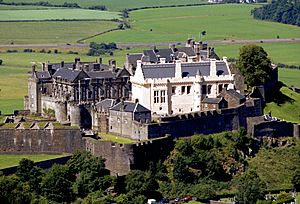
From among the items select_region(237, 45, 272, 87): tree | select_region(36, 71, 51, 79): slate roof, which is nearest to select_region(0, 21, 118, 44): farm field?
select_region(36, 71, 51, 79): slate roof

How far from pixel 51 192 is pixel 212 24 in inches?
3758

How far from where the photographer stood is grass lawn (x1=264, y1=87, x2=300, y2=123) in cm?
8544

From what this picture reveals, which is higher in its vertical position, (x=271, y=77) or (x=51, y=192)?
(x=271, y=77)

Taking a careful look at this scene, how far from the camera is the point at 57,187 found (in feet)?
234

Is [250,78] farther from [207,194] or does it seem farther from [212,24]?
[212,24]

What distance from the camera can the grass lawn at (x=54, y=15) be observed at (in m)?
171

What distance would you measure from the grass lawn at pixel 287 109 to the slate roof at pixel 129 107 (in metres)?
11.4

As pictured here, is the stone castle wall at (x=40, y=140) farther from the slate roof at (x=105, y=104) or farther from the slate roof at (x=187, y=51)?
the slate roof at (x=187, y=51)

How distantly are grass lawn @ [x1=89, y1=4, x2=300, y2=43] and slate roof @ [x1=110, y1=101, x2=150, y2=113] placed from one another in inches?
2645

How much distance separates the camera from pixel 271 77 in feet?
293

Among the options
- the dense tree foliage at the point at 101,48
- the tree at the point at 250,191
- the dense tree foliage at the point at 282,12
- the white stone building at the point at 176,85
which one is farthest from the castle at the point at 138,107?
the dense tree foliage at the point at 282,12

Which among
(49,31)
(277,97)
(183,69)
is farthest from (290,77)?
(49,31)

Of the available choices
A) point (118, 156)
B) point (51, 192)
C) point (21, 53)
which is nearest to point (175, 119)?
point (118, 156)

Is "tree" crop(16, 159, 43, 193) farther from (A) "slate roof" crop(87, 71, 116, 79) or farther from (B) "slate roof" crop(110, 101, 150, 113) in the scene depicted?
(A) "slate roof" crop(87, 71, 116, 79)
